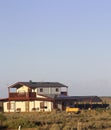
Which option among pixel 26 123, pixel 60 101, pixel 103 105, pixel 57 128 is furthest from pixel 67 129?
pixel 103 105

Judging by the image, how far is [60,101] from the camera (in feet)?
231

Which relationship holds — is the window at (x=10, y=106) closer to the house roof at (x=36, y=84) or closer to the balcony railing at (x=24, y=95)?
the balcony railing at (x=24, y=95)

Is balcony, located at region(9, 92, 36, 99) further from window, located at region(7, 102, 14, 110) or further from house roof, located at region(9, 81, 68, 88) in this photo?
house roof, located at region(9, 81, 68, 88)

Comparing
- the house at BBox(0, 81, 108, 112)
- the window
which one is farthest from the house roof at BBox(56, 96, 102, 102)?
the window

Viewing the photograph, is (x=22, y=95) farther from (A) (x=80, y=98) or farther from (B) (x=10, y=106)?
(A) (x=80, y=98)

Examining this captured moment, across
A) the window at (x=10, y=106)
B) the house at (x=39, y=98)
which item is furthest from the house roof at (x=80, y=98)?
the window at (x=10, y=106)

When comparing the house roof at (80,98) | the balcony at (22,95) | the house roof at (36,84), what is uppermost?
the house roof at (36,84)

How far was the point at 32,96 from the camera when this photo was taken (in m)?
70.4

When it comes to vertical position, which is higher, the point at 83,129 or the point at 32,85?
the point at 32,85

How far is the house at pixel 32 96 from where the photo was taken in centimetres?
6931

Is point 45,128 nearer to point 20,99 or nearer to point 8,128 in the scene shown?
point 8,128

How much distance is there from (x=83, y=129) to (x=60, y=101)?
119 ft

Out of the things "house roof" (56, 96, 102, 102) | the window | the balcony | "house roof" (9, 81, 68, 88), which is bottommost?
the window

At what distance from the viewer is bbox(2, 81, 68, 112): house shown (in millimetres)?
69312
